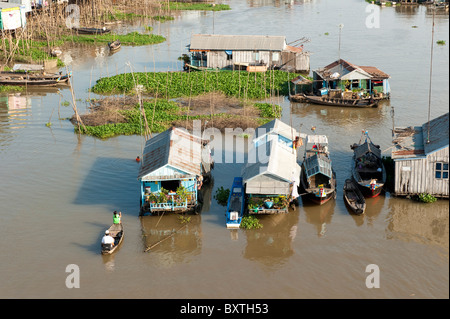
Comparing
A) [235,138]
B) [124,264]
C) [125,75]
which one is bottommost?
[124,264]

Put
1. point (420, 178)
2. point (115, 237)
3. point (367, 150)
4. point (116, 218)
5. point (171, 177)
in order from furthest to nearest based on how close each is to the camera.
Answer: point (367, 150)
point (420, 178)
point (171, 177)
point (116, 218)
point (115, 237)

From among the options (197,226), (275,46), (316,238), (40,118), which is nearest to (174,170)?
(197,226)

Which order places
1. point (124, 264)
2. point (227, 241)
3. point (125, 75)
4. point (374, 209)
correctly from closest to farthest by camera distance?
point (124, 264)
point (227, 241)
point (374, 209)
point (125, 75)

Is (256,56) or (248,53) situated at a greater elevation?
(248,53)

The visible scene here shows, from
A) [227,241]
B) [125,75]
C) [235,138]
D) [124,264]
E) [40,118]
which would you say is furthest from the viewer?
[125,75]

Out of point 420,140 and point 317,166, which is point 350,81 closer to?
point 420,140

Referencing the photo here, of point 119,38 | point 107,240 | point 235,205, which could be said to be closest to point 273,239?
point 235,205

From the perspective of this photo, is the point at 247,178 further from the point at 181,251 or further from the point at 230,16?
the point at 230,16

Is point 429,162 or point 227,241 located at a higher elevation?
point 429,162
